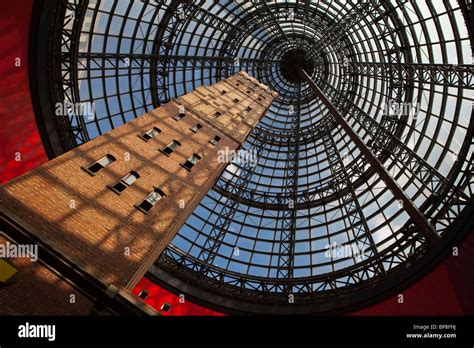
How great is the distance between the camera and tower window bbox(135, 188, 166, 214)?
14.6m

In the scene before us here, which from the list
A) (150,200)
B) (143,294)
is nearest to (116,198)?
(150,200)

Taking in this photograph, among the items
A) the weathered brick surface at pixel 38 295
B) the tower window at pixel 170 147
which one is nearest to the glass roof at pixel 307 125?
the tower window at pixel 170 147

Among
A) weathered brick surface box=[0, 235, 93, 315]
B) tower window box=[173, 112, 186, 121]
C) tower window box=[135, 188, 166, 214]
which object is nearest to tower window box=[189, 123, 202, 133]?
tower window box=[173, 112, 186, 121]

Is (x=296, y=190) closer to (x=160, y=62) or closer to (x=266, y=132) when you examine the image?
(x=266, y=132)

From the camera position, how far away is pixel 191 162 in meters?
20.1

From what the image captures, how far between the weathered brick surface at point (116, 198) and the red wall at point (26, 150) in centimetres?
681

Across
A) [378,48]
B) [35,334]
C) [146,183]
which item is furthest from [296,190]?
[35,334]

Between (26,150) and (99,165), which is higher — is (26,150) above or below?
above

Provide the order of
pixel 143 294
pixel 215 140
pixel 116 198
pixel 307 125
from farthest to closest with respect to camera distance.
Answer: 1. pixel 307 125
2. pixel 215 140
3. pixel 143 294
4. pixel 116 198

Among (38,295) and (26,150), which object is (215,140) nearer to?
(26,150)

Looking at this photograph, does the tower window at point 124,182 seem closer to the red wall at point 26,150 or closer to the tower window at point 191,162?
the tower window at point 191,162

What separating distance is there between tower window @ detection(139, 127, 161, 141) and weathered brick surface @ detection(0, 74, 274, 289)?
0.81ft

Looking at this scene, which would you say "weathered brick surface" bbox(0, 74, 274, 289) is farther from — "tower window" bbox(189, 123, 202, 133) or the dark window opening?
the dark window opening

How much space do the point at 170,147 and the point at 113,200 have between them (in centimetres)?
680
